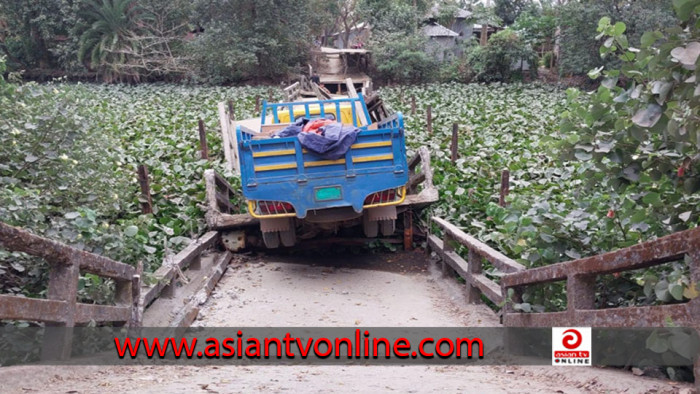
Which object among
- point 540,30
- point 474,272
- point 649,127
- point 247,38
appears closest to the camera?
point 649,127

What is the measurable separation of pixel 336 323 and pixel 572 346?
314 centimetres

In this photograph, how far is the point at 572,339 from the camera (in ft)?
14.2

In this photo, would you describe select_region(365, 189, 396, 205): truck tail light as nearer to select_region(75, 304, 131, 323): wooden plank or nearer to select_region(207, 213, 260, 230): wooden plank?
select_region(207, 213, 260, 230): wooden plank

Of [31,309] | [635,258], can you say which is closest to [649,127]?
[635,258]

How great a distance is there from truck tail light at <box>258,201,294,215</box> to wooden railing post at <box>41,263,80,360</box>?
4.43 meters

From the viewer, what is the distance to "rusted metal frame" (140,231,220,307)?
616 centimetres

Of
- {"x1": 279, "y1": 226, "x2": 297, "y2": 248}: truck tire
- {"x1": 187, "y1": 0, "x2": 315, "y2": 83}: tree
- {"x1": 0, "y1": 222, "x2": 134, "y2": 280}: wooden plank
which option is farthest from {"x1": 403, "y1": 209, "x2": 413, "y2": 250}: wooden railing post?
{"x1": 187, "y1": 0, "x2": 315, "y2": 83}: tree

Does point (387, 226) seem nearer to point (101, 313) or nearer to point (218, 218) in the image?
point (218, 218)

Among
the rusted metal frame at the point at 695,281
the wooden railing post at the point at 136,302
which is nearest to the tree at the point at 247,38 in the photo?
the wooden railing post at the point at 136,302

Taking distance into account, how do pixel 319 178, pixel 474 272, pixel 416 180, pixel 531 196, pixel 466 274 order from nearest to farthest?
pixel 474 272 < pixel 466 274 < pixel 319 178 < pixel 531 196 < pixel 416 180

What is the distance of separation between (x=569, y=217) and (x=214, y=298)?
4424 mm

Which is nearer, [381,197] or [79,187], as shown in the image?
[79,187]

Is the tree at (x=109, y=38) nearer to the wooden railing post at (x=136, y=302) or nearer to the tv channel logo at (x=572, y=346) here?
the wooden railing post at (x=136, y=302)

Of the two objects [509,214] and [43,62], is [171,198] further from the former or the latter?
[43,62]
